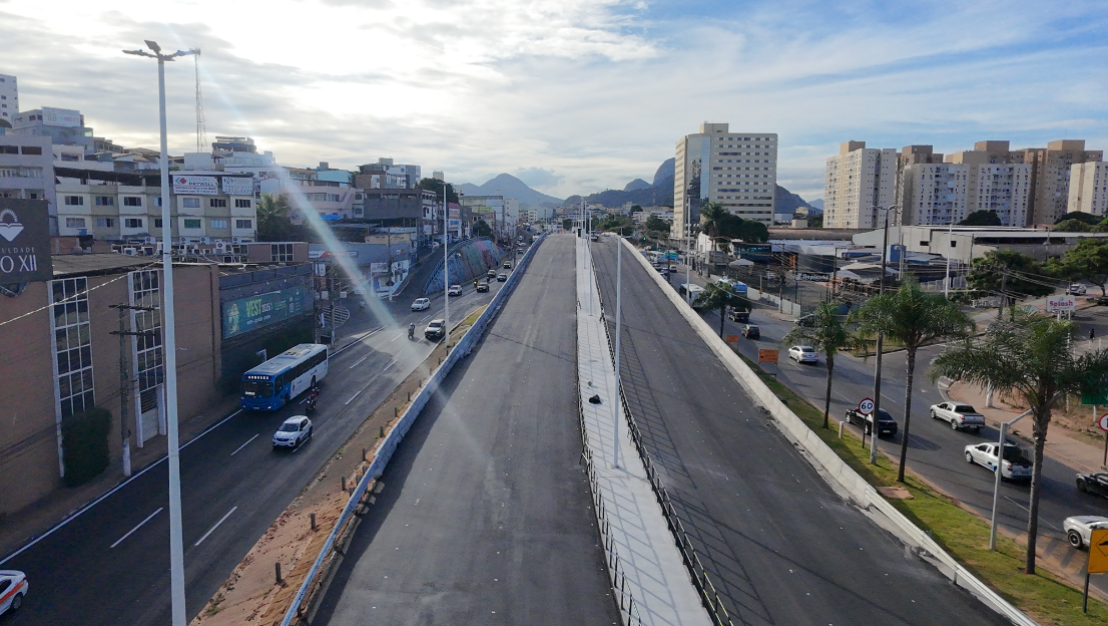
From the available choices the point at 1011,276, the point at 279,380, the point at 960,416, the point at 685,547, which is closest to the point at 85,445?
the point at 279,380

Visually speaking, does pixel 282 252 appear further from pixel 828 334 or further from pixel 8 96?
pixel 8 96

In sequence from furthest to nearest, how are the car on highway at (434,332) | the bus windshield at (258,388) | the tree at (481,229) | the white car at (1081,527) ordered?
the tree at (481,229)
the car on highway at (434,332)
the bus windshield at (258,388)
the white car at (1081,527)

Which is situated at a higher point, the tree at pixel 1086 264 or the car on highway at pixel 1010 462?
the tree at pixel 1086 264

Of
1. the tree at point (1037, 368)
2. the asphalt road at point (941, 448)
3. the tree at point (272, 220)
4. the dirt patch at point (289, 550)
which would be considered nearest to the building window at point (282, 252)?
the tree at point (272, 220)

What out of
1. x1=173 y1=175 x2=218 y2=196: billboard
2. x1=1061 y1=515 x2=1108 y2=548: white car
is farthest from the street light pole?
x1=173 y1=175 x2=218 y2=196: billboard

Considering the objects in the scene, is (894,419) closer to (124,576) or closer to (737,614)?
(737,614)

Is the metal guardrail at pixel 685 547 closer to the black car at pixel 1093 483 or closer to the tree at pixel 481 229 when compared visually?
the black car at pixel 1093 483
